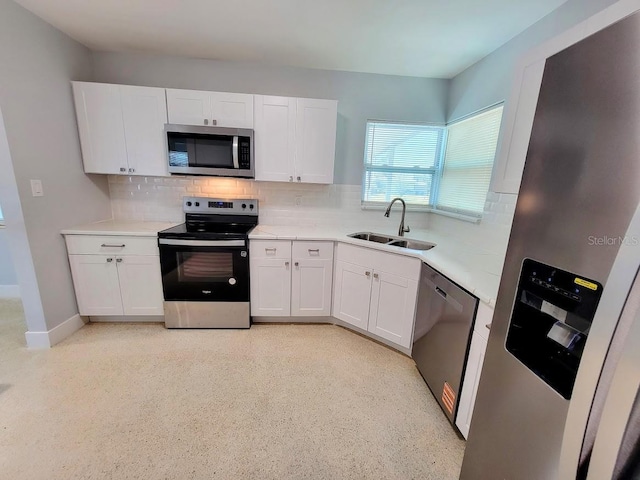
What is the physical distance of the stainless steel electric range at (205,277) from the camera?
229 cm

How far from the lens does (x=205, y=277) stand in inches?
93.5

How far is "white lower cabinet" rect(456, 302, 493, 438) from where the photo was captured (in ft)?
4.23

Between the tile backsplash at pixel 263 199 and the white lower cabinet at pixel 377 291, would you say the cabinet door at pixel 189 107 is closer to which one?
the tile backsplash at pixel 263 199

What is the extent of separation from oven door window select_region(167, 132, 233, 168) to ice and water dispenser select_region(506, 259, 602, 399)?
93.5 inches

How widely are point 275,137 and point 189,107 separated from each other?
2.67ft

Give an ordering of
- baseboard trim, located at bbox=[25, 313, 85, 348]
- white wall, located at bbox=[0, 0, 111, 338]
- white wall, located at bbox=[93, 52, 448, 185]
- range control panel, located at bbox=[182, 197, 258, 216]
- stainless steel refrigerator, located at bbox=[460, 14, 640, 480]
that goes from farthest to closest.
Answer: range control panel, located at bbox=[182, 197, 258, 216] → white wall, located at bbox=[93, 52, 448, 185] → baseboard trim, located at bbox=[25, 313, 85, 348] → white wall, located at bbox=[0, 0, 111, 338] → stainless steel refrigerator, located at bbox=[460, 14, 640, 480]

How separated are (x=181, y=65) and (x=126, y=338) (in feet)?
8.71

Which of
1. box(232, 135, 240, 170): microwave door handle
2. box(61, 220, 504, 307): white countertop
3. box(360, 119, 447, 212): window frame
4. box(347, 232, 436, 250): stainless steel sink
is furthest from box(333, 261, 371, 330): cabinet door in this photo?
box(232, 135, 240, 170): microwave door handle

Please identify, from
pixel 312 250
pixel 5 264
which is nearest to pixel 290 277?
pixel 312 250

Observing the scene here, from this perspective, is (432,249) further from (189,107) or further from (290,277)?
(189,107)

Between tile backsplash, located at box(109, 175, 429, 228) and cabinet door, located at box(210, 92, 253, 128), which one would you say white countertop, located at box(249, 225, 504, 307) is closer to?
tile backsplash, located at box(109, 175, 429, 228)

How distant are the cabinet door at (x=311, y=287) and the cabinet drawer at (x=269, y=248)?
0.44 ft

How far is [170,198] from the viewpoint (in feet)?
9.15

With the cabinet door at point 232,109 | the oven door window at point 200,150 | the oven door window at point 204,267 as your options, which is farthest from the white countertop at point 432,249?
the cabinet door at point 232,109
